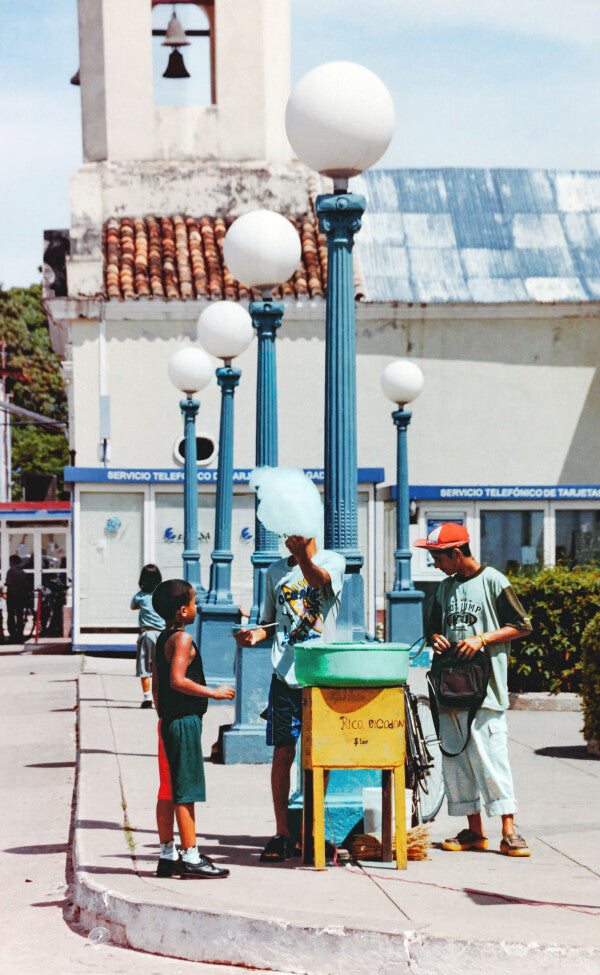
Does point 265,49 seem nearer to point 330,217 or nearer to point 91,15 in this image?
point 91,15

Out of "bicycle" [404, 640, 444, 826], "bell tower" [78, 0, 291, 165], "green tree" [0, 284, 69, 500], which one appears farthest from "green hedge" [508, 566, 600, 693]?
"green tree" [0, 284, 69, 500]

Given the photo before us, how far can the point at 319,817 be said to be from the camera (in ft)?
22.7

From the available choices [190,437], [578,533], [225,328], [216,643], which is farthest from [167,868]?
[578,533]

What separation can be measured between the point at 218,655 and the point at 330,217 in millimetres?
8543

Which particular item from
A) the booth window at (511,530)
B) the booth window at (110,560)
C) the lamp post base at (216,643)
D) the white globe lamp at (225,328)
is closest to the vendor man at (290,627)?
the white globe lamp at (225,328)

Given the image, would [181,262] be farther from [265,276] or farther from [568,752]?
[568,752]

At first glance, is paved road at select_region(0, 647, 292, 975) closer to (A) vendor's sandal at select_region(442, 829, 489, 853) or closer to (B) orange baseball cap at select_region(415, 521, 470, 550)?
(A) vendor's sandal at select_region(442, 829, 489, 853)

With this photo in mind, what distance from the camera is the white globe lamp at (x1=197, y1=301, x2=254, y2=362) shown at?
49.1 ft

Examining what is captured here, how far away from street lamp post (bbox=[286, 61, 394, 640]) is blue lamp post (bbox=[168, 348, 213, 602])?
30.3 feet

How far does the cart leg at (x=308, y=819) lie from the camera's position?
6.98m

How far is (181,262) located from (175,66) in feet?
12.9

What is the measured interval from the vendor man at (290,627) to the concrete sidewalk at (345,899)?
443mm

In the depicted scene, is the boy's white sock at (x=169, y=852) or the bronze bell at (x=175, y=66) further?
the bronze bell at (x=175, y=66)

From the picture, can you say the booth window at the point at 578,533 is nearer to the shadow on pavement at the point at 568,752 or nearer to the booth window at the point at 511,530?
the booth window at the point at 511,530
